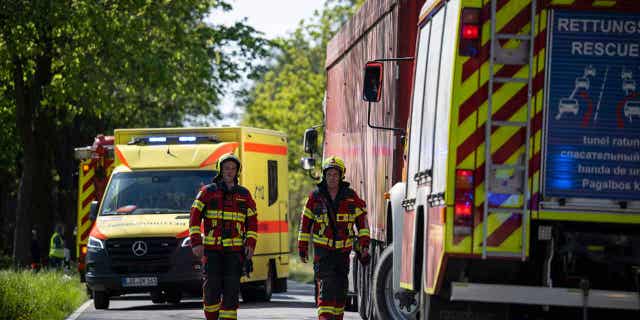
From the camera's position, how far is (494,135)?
9648mm

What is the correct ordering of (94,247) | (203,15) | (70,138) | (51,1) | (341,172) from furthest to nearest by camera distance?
(70,138) → (203,15) → (51,1) → (94,247) → (341,172)

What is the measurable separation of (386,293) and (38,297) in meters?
6.48

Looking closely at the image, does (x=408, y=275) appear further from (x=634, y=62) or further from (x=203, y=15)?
(x=203, y=15)

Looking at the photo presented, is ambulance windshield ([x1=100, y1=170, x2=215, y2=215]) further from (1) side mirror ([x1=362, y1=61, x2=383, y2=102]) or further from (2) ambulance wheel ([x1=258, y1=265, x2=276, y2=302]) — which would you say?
(1) side mirror ([x1=362, y1=61, x2=383, y2=102])

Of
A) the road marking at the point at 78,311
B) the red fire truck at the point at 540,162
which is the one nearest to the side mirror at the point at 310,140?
the road marking at the point at 78,311

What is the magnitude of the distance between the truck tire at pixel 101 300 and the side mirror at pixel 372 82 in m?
8.14

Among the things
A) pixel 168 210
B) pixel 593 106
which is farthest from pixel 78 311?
pixel 593 106

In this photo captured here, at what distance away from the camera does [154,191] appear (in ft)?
69.6

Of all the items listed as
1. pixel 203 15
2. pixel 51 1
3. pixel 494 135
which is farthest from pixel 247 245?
pixel 203 15

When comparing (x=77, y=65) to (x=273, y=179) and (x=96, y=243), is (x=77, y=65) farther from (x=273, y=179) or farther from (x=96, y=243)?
(x=96, y=243)

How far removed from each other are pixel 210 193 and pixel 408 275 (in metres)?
3.11

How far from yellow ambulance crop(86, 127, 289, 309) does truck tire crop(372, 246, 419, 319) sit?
6.36 m

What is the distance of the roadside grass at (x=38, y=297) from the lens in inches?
648

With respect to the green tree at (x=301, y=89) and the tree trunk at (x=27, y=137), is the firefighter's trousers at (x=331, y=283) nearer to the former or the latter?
the tree trunk at (x=27, y=137)
